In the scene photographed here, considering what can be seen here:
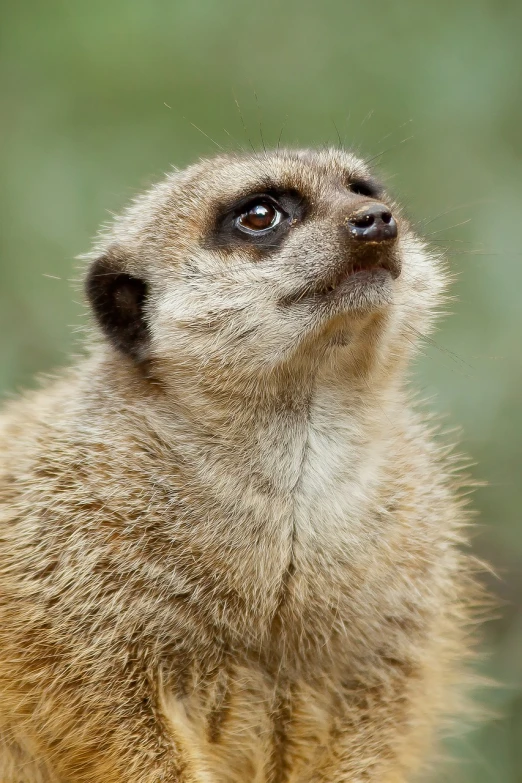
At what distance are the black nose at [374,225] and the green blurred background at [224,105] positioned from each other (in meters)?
2.58

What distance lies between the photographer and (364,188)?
423 cm

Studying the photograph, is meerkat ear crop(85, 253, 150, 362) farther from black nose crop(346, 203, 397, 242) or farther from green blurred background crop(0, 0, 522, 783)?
green blurred background crop(0, 0, 522, 783)

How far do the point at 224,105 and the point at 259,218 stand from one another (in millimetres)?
3404

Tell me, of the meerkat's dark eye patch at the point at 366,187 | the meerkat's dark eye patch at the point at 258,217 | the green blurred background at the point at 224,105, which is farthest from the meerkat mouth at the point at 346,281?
the green blurred background at the point at 224,105

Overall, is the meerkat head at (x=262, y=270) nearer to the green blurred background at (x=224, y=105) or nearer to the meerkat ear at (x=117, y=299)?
the meerkat ear at (x=117, y=299)

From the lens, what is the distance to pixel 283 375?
3.65m

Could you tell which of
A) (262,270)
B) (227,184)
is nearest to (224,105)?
(227,184)

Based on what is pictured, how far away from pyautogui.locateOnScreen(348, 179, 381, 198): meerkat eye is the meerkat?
0.14m

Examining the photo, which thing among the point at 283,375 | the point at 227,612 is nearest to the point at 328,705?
the point at 227,612

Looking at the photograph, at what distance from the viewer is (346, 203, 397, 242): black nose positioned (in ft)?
11.4

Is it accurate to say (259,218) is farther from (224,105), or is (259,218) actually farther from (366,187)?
(224,105)

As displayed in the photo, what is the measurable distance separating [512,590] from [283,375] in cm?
216

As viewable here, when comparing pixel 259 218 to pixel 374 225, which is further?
pixel 259 218

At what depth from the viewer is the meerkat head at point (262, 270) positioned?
3.55 metres
